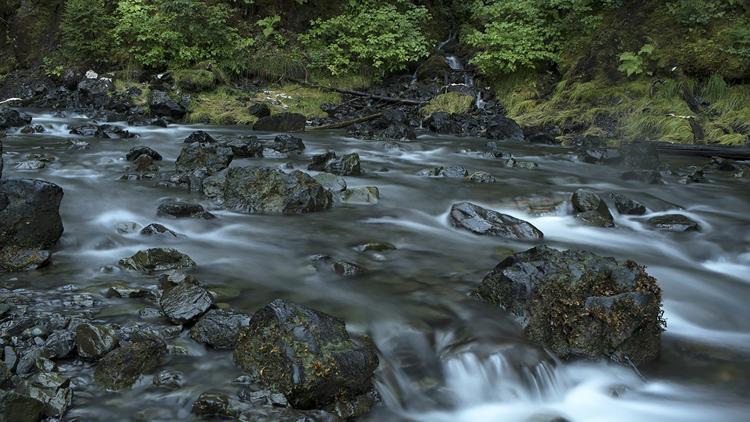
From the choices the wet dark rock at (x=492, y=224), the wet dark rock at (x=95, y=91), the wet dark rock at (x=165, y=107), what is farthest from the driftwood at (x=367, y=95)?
the wet dark rock at (x=492, y=224)

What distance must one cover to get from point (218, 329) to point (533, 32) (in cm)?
1426

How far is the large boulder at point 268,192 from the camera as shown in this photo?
741 centimetres

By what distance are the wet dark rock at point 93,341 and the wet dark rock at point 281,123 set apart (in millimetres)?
11117

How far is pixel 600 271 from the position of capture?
14.6 ft

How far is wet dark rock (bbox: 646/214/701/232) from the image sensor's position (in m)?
7.36

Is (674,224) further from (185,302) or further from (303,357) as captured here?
(185,302)

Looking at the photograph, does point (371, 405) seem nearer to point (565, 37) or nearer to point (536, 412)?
point (536, 412)

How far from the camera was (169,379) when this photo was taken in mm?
3561

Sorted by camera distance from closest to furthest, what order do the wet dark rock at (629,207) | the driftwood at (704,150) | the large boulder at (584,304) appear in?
1. the large boulder at (584,304)
2. the wet dark rock at (629,207)
3. the driftwood at (704,150)

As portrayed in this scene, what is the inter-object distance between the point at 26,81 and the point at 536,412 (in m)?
20.2

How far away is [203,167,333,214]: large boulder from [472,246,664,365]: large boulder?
3.35 metres

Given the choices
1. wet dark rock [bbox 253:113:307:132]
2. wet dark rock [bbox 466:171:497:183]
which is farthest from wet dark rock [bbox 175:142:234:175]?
wet dark rock [bbox 253:113:307:132]

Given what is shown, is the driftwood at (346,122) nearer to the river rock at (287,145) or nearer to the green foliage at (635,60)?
the river rock at (287,145)

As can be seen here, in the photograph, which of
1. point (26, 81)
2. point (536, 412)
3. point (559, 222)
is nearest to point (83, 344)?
point (536, 412)
